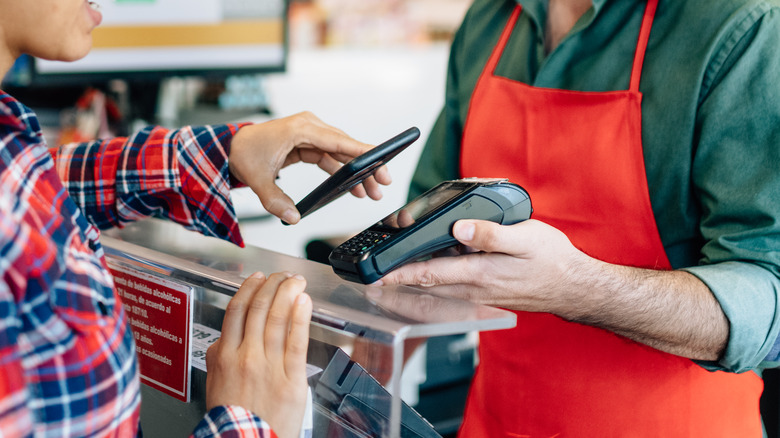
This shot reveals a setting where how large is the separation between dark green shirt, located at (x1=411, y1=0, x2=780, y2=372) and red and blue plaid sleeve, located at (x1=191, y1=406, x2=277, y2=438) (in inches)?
21.5

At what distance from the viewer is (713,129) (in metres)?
0.90

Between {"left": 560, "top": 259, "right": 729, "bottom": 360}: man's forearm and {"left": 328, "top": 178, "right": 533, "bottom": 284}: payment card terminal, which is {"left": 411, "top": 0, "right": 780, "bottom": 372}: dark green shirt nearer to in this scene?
{"left": 560, "top": 259, "right": 729, "bottom": 360}: man's forearm

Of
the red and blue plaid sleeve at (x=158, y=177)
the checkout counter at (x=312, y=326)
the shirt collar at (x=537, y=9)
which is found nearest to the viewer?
the checkout counter at (x=312, y=326)

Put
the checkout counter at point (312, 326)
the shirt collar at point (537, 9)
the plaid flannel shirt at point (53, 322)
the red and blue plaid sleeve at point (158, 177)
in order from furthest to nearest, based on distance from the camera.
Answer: the shirt collar at point (537, 9)
the red and blue plaid sleeve at point (158, 177)
the checkout counter at point (312, 326)
the plaid flannel shirt at point (53, 322)

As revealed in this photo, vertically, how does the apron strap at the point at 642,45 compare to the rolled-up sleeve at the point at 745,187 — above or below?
above

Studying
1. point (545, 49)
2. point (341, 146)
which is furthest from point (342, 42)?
point (341, 146)

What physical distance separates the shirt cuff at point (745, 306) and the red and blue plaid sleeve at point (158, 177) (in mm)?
615

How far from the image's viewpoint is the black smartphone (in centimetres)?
77

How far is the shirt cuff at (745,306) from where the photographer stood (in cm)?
83

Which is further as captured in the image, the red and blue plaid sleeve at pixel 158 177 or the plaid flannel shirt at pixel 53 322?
the red and blue plaid sleeve at pixel 158 177

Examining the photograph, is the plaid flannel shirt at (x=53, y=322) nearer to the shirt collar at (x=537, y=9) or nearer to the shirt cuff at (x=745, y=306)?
the shirt cuff at (x=745, y=306)

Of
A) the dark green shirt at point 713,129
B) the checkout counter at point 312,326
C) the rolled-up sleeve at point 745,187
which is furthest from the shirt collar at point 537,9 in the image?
the checkout counter at point 312,326

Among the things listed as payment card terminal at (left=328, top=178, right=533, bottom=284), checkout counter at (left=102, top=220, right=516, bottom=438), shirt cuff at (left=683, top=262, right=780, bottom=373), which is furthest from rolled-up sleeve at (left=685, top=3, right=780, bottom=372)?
checkout counter at (left=102, top=220, right=516, bottom=438)

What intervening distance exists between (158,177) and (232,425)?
47 centimetres
